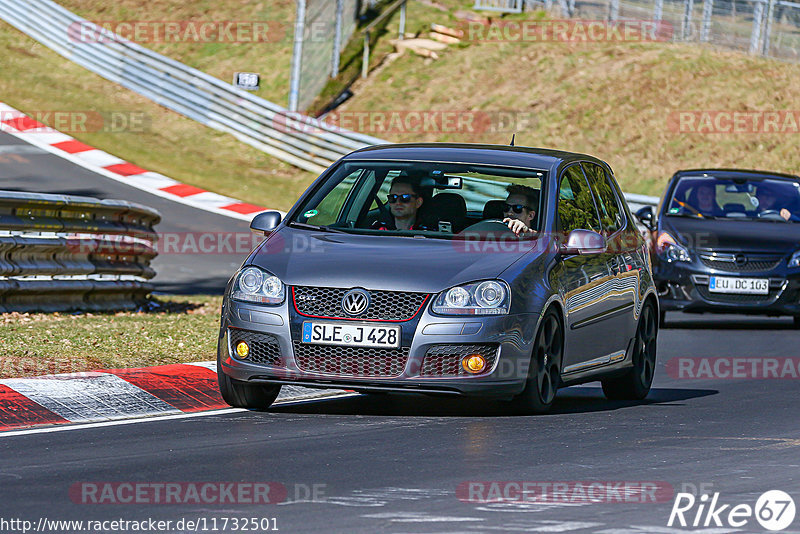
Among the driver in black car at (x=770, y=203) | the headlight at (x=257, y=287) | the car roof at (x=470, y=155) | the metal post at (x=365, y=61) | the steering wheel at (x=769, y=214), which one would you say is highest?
the car roof at (x=470, y=155)

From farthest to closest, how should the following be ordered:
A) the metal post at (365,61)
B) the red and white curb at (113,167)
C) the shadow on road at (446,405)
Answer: the metal post at (365,61) → the red and white curb at (113,167) → the shadow on road at (446,405)

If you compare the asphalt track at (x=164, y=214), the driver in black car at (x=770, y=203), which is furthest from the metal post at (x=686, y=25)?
the driver in black car at (x=770, y=203)

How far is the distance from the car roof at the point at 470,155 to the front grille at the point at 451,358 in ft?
5.17

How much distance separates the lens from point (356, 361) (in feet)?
28.4

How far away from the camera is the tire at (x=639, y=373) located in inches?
416

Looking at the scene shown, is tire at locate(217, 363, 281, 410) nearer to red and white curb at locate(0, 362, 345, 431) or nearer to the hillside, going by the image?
red and white curb at locate(0, 362, 345, 431)

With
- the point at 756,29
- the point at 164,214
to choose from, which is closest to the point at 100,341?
the point at 164,214

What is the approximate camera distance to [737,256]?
1633 centimetres

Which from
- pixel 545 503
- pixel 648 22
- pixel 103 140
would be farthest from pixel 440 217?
pixel 648 22

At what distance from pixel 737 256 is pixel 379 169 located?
728 cm

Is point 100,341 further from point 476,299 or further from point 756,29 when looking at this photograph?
point 756,29

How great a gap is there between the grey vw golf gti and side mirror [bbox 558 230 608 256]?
1 cm

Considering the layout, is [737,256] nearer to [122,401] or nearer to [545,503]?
[122,401]

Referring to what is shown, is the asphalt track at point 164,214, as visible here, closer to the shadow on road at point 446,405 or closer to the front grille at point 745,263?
the front grille at point 745,263
